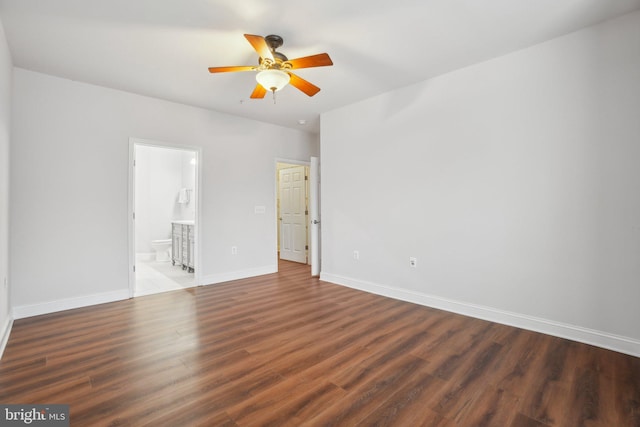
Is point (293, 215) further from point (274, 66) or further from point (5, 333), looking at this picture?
point (5, 333)

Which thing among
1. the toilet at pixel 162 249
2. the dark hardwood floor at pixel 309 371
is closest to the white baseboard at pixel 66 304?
the dark hardwood floor at pixel 309 371

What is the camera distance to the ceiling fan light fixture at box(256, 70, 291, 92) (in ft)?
8.74

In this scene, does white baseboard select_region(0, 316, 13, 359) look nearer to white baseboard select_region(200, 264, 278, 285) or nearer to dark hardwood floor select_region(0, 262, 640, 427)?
dark hardwood floor select_region(0, 262, 640, 427)

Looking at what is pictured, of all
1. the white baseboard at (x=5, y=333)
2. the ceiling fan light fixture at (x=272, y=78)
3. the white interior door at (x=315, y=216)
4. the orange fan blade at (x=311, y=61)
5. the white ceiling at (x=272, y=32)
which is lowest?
the white baseboard at (x=5, y=333)

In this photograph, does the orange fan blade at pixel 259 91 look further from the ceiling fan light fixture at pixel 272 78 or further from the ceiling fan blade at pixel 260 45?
the ceiling fan blade at pixel 260 45

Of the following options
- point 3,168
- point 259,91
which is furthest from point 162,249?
point 259,91

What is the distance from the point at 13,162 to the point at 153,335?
2.50 meters

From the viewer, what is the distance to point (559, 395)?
196 centimetres

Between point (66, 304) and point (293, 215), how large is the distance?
423 centimetres

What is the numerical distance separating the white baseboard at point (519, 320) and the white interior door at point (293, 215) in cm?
254

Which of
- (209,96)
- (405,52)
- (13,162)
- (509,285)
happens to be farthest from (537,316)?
(13,162)

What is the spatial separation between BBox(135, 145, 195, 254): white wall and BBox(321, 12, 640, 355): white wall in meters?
5.08

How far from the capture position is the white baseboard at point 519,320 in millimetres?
2547

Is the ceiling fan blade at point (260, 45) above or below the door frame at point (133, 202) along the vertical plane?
above
